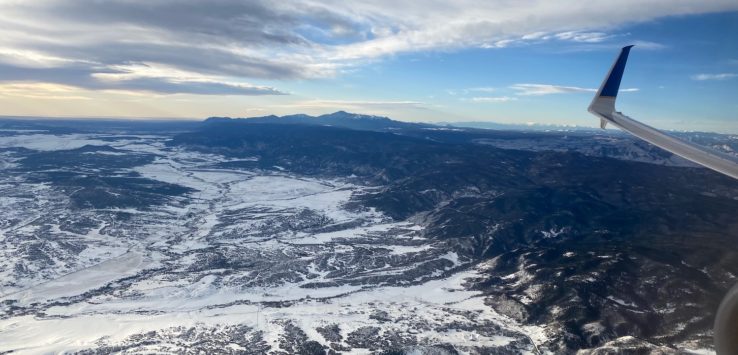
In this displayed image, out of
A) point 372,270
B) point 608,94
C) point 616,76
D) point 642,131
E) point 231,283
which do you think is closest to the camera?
point 642,131

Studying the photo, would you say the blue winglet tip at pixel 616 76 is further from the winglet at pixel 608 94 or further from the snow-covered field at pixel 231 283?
the snow-covered field at pixel 231 283

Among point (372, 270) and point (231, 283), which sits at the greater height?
point (372, 270)

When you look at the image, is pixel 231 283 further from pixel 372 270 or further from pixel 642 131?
pixel 642 131

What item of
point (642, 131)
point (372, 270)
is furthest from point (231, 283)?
point (642, 131)

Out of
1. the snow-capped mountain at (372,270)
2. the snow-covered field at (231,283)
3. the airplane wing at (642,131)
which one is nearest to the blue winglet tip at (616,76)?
the airplane wing at (642,131)

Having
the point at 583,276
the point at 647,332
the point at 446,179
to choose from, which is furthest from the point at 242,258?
the point at 446,179
